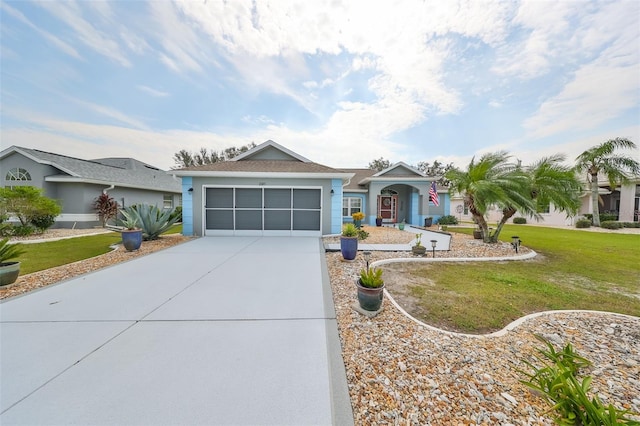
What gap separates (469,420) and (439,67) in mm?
13727

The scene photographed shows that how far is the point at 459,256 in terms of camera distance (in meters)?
8.02

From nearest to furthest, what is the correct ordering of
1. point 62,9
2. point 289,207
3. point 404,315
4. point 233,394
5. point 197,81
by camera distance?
1. point 233,394
2. point 404,315
3. point 62,9
4. point 289,207
5. point 197,81

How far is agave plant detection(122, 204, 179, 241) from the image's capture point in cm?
943

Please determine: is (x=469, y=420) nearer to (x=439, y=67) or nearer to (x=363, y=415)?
(x=363, y=415)

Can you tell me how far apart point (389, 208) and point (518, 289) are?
530 inches

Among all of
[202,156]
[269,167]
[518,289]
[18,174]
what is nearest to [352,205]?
[269,167]

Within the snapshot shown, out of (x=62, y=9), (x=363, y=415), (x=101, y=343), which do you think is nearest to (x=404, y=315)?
(x=363, y=415)

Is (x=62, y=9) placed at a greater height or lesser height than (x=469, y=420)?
greater

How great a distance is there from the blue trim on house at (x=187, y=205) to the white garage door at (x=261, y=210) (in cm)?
66

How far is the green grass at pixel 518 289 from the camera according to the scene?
3897 mm

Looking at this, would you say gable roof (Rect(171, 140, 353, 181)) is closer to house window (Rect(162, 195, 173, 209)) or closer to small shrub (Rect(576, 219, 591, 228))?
house window (Rect(162, 195, 173, 209))

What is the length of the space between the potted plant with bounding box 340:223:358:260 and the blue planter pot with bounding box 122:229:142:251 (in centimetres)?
707

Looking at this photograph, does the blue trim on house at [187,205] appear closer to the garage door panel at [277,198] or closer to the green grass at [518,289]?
the garage door panel at [277,198]

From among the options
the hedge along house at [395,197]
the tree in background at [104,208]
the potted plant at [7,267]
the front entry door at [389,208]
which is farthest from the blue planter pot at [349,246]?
the tree in background at [104,208]
